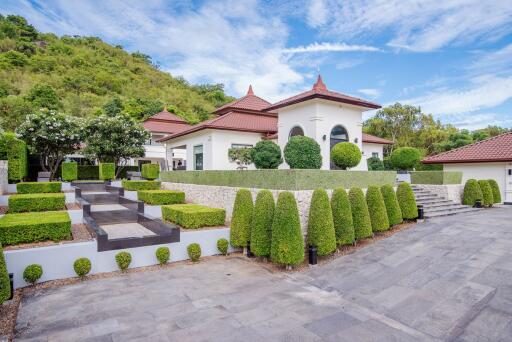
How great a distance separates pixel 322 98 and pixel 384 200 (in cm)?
575

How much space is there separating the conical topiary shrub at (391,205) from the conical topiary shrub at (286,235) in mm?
4479

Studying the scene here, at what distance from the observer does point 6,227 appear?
780 centimetres

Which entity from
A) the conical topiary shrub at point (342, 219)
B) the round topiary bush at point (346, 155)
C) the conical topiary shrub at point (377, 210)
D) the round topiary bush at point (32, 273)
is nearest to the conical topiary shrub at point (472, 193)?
the round topiary bush at point (346, 155)

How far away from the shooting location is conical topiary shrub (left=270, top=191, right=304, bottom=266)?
8023 millimetres

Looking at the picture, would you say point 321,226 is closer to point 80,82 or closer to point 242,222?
point 242,222

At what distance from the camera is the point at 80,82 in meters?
45.5

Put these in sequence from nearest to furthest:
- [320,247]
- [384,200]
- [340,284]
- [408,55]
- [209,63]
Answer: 1. [340,284]
2. [320,247]
3. [384,200]
4. [408,55]
5. [209,63]

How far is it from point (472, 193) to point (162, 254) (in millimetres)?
15358

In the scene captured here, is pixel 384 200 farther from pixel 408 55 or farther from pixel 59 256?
pixel 408 55

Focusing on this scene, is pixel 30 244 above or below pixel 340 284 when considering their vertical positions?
above

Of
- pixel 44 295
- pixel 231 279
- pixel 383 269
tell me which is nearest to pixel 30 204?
pixel 44 295

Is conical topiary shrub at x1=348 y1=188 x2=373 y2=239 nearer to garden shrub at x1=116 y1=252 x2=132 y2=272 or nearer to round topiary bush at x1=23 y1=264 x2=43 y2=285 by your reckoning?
garden shrub at x1=116 y1=252 x2=132 y2=272

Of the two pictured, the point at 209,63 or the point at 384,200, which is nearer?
the point at 384,200

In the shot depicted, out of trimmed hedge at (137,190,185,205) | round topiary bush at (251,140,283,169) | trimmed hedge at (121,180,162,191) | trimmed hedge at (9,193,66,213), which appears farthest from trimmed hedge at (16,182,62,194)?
round topiary bush at (251,140,283,169)
